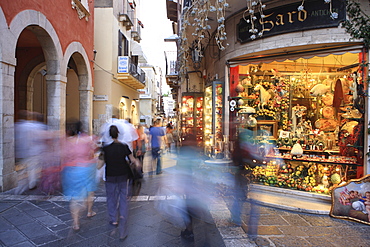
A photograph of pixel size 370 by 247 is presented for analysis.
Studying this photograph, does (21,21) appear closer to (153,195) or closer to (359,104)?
(153,195)

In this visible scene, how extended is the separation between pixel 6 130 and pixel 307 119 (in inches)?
312

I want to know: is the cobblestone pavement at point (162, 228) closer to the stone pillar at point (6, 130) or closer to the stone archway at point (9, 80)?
the stone pillar at point (6, 130)

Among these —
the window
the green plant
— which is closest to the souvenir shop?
the green plant

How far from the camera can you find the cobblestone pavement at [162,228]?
373cm

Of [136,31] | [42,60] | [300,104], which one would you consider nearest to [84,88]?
[42,60]

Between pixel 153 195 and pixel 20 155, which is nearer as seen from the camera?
pixel 20 155

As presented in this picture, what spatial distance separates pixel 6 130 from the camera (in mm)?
6043

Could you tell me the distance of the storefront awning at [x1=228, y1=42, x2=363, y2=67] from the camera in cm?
552

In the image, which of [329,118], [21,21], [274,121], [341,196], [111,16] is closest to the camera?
[341,196]

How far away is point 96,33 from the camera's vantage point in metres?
15.6

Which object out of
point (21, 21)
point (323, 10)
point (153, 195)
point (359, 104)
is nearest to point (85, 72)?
point (21, 21)

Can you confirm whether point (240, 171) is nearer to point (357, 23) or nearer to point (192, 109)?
point (357, 23)

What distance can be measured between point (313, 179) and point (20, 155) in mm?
6148

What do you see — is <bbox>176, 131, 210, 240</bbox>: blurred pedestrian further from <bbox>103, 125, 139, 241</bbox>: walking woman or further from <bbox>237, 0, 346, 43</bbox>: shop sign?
<bbox>237, 0, 346, 43</bbox>: shop sign
